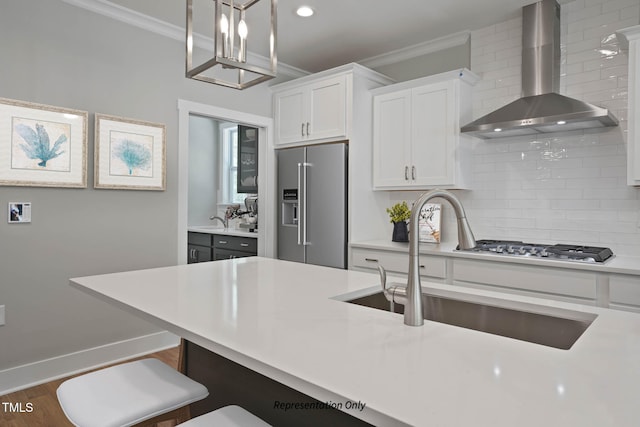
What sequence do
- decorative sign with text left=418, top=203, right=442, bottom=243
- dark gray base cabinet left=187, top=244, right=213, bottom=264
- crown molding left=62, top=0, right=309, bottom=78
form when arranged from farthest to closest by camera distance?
dark gray base cabinet left=187, top=244, right=213, bottom=264 < decorative sign with text left=418, top=203, right=442, bottom=243 < crown molding left=62, top=0, right=309, bottom=78

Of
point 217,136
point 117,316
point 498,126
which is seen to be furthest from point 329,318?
point 217,136

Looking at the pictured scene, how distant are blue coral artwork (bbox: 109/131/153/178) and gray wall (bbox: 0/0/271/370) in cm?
15

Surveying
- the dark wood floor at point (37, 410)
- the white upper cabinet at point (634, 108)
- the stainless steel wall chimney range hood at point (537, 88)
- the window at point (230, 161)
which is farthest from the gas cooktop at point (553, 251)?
the window at point (230, 161)

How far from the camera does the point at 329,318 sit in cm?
127

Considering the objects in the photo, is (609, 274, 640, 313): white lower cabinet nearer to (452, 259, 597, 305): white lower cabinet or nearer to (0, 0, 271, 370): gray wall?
(452, 259, 597, 305): white lower cabinet

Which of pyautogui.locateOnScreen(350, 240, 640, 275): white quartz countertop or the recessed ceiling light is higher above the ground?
the recessed ceiling light

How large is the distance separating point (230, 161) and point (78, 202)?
2.99 m

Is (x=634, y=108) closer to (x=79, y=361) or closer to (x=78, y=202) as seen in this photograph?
(x=78, y=202)

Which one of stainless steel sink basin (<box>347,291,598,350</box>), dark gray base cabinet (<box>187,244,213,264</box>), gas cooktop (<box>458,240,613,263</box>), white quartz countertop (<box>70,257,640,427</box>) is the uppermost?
gas cooktop (<box>458,240,613,263</box>)

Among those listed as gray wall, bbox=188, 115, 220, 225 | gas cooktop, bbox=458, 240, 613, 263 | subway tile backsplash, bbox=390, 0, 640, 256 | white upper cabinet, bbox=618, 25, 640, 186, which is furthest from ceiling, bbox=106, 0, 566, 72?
gray wall, bbox=188, 115, 220, 225

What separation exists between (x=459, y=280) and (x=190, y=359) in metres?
1.90

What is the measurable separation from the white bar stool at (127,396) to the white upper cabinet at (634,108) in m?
2.57

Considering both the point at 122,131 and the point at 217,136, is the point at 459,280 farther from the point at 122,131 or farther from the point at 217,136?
the point at 217,136

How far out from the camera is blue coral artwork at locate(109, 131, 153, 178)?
3.08m
